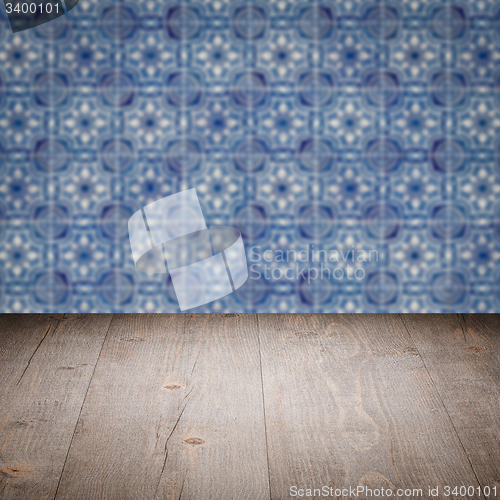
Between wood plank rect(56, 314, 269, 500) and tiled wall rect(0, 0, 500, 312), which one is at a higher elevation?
tiled wall rect(0, 0, 500, 312)

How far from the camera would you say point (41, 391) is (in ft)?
4.87

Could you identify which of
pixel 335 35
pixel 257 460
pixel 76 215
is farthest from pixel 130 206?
pixel 257 460

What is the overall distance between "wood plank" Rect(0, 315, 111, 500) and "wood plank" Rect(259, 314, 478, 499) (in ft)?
1.41

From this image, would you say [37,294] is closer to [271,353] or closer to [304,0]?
[271,353]

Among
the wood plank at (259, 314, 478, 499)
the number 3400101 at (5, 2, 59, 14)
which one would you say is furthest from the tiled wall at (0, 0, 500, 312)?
the wood plank at (259, 314, 478, 499)

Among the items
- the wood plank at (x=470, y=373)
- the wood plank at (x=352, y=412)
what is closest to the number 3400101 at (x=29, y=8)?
the wood plank at (x=352, y=412)

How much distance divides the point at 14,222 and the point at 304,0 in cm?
Result: 111

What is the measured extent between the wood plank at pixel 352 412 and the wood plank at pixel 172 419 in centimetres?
5

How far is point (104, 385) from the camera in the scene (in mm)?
1518

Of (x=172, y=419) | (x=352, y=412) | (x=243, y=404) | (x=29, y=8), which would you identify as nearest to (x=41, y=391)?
(x=172, y=419)

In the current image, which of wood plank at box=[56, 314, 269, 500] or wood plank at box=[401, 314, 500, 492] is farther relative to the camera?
wood plank at box=[401, 314, 500, 492]

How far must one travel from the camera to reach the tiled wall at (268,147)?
6.16ft

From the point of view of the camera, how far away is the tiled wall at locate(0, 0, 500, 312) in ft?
6.16

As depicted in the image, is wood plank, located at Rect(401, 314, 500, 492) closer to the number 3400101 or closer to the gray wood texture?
the gray wood texture
